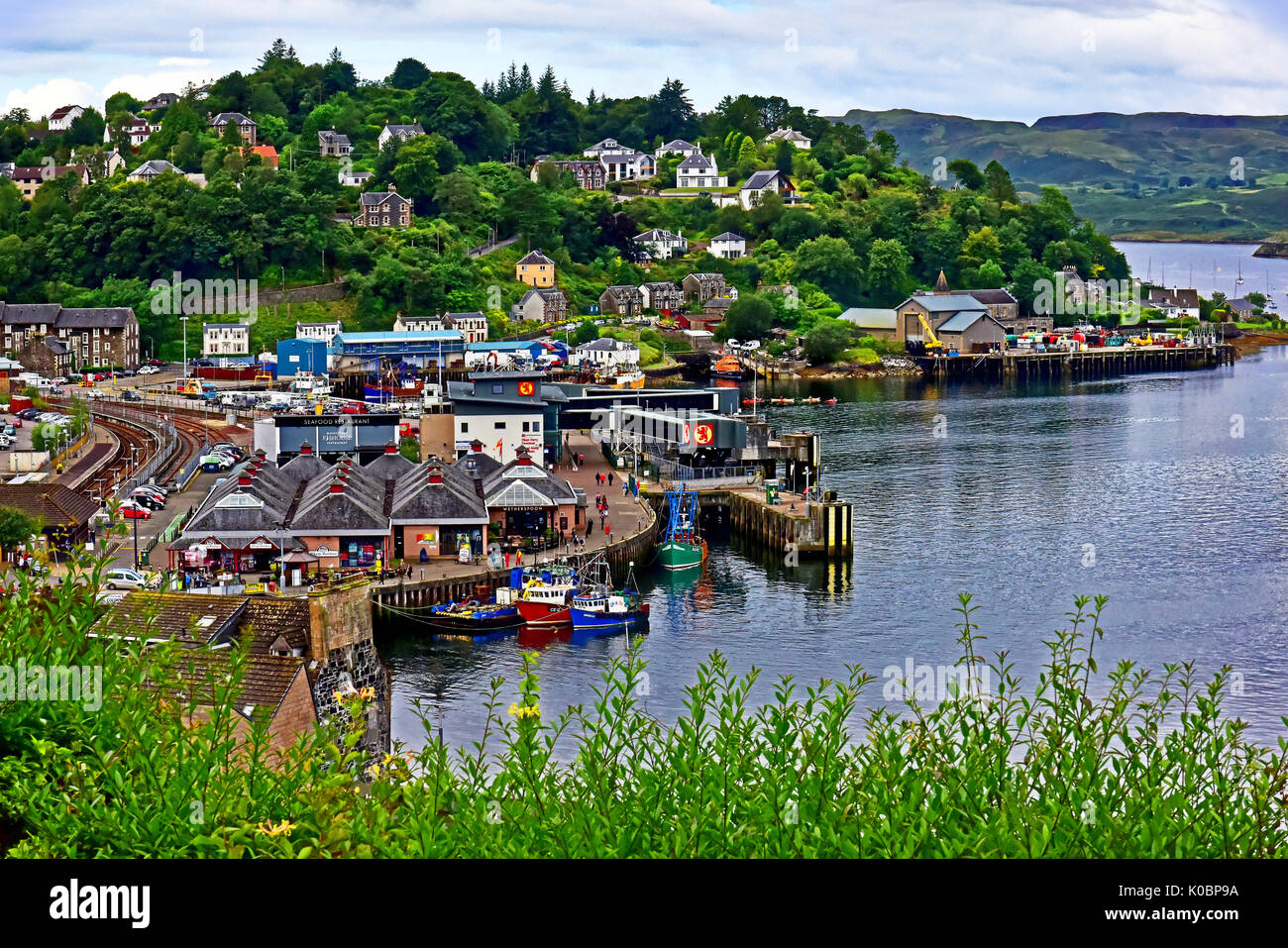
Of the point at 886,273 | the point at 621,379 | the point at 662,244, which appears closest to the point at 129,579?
the point at 621,379

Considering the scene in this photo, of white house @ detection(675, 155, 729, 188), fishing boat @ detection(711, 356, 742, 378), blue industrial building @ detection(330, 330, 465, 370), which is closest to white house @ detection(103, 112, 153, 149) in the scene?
white house @ detection(675, 155, 729, 188)

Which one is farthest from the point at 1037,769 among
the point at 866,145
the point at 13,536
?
the point at 866,145

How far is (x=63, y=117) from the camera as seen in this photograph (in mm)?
89000

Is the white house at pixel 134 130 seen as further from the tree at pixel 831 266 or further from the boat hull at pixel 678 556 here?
the boat hull at pixel 678 556

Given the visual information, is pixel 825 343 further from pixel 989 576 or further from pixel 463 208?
pixel 989 576

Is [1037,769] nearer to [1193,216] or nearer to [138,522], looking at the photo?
[138,522]

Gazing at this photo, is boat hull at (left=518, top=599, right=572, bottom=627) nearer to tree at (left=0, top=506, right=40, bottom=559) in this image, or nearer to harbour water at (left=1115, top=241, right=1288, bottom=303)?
tree at (left=0, top=506, right=40, bottom=559)

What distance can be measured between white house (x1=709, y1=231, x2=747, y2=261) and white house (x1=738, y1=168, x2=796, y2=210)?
5.62m

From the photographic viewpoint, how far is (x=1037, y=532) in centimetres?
3222

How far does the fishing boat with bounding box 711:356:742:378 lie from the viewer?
6488 centimetres

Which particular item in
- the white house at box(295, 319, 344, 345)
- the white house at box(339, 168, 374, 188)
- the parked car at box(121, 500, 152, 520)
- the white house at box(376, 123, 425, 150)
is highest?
the white house at box(376, 123, 425, 150)

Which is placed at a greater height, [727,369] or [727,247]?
[727,247]

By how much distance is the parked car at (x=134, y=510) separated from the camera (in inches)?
1129

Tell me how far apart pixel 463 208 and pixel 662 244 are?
10.8 meters
